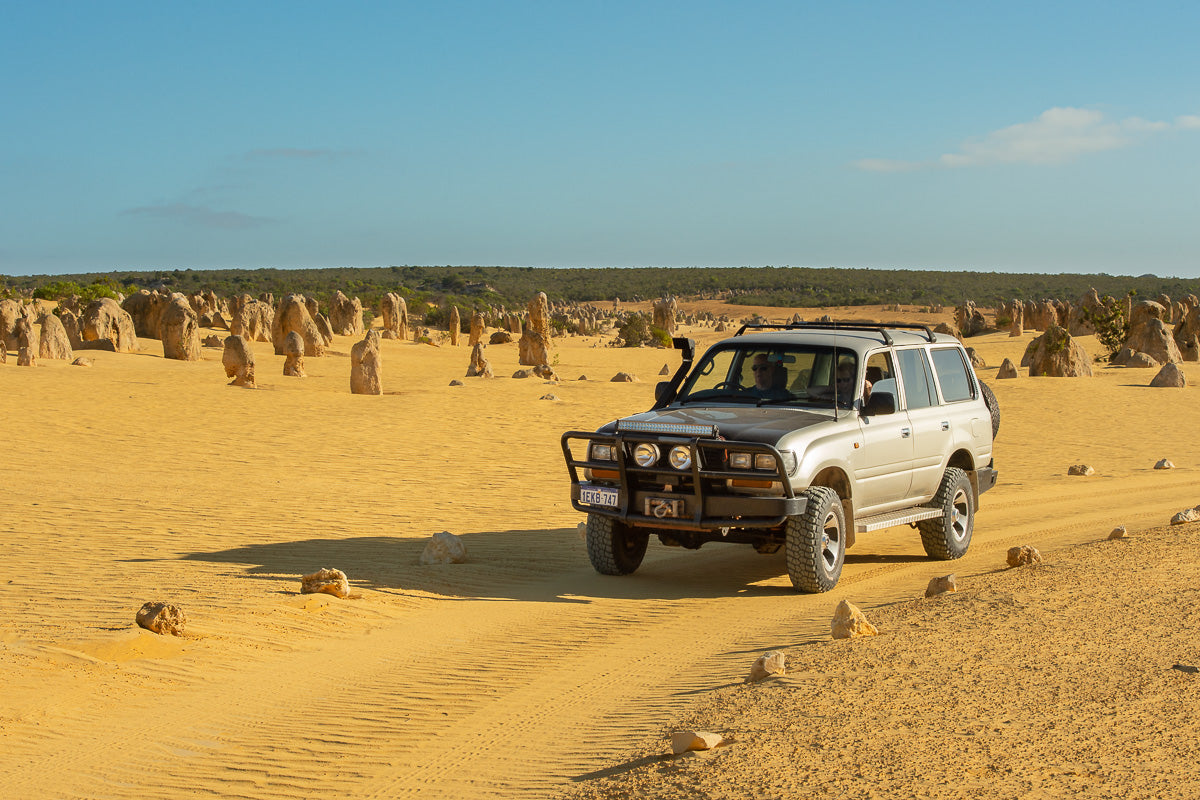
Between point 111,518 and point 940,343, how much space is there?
343 inches

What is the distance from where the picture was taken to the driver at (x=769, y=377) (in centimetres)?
972

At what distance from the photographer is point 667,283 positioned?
5359 inches

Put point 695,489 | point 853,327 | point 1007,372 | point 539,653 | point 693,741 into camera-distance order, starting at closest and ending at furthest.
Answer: point 693,741 < point 539,653 < point 695,489 < point 853,327 < point 1007,372

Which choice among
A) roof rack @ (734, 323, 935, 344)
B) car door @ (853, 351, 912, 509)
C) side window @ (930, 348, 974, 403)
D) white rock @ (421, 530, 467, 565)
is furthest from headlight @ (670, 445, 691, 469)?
side window @ (930, 348, 974, 403)

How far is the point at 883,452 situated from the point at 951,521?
4.69 ft

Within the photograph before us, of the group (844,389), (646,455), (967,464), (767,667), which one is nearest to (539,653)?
(767,667)

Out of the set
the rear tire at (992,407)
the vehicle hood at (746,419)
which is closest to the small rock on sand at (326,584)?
the vehicle hood at (746,419)

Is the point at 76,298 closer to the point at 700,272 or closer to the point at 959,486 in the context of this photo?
the point at 959,486

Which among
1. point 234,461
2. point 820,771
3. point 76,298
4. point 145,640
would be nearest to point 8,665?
point 145,640

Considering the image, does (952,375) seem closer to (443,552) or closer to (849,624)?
(849,624)

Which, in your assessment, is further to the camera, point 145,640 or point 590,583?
point 590,583

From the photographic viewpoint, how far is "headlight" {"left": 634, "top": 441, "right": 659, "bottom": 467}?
8.77m

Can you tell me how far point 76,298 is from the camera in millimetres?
49688

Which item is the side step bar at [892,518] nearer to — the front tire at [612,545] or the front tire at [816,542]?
the front tire at [816,542]
